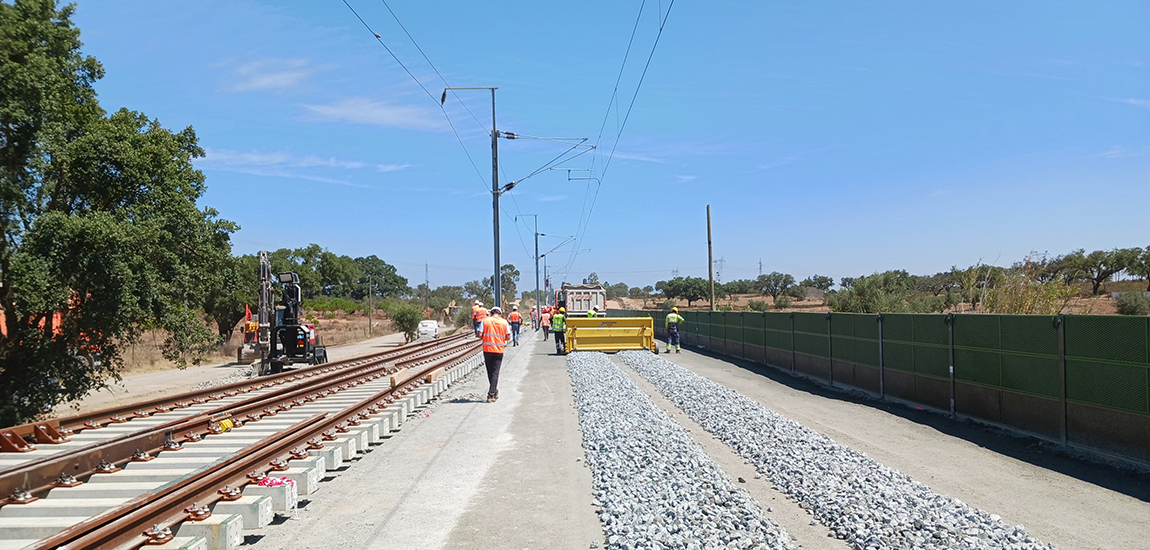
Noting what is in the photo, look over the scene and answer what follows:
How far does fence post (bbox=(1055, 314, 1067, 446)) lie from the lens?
10086 millimetres

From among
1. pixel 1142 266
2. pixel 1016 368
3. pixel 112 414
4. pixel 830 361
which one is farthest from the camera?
pixel 1142 266

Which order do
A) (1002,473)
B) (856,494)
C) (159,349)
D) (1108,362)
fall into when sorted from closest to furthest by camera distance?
1. (856,494)
2. (1002,473)
3. (1108,362)
4. (159,349)

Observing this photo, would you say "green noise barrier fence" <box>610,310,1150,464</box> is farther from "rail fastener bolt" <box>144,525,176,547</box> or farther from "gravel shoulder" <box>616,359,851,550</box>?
"rail fastener bolt" <box>144,525,176,547</box>

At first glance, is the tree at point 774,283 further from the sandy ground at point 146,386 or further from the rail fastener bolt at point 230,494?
the rail fastener bolt at point 230,494

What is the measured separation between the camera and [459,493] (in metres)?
7.84

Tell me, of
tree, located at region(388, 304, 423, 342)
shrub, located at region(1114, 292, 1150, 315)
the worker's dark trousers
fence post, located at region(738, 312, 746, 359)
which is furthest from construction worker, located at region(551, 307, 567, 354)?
tree, located at region(388, 304, 423, 342)

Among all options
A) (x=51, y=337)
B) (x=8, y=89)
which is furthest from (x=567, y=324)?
(x=8, y=89)

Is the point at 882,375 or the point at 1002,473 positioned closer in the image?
the point at 1002,473

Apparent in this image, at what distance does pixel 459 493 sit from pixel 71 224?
9.33 m

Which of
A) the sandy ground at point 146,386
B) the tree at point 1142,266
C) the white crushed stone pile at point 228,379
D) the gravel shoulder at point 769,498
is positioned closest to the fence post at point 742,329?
the gravel shoulder at point 769,498

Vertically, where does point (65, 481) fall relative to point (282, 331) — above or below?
below

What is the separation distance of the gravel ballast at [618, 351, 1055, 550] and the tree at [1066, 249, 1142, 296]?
146ft

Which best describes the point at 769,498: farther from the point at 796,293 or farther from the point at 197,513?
the point at 796,293

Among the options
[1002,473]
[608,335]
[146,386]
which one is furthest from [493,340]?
[608,335]
